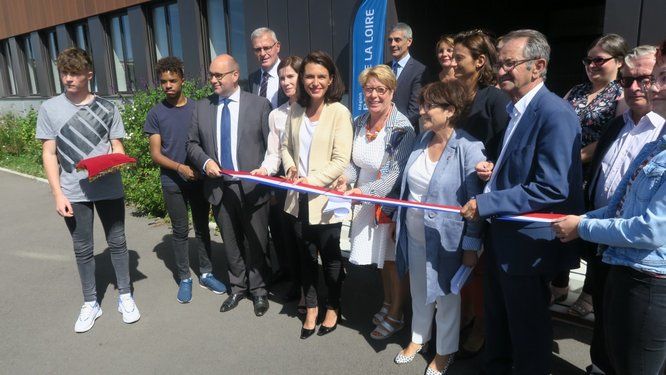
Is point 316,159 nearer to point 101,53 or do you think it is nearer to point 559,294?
point 559,294

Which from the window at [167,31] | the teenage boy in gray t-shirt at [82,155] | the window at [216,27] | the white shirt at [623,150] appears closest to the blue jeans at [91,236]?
the teenage boy in gray t-shirt at [82,155]

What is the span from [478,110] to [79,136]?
115 inches

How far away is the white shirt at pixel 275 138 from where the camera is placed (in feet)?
11.5

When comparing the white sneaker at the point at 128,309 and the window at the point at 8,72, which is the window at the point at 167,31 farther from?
the window at the point at 8,72

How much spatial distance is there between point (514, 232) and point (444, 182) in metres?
0.49

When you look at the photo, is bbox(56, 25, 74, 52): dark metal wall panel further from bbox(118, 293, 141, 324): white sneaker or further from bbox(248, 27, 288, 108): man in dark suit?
bbox(118, 293, 141, 324): white sneaker

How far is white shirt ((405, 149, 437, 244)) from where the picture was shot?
2.70 meters

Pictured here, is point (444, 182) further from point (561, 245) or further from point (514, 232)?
point (561, 245)

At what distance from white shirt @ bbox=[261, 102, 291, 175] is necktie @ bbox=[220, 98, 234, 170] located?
30 centimetres

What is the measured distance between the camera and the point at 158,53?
438 inches

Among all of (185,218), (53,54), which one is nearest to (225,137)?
(185,218)

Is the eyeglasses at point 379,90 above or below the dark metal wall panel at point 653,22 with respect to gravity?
below

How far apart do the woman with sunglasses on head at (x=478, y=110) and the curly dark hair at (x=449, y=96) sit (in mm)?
103

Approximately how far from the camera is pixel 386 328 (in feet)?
11.0
